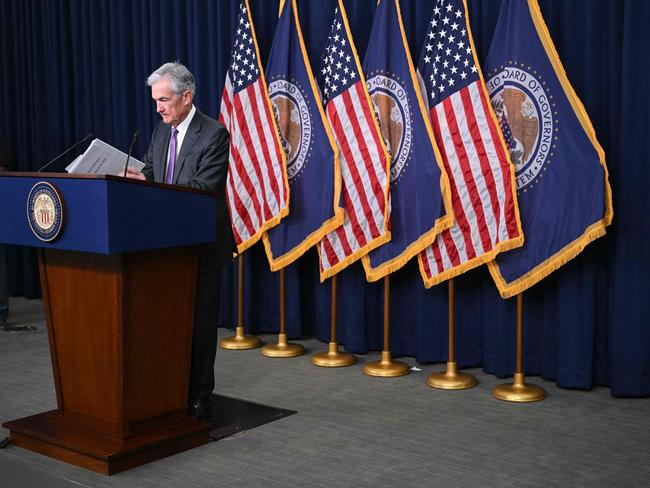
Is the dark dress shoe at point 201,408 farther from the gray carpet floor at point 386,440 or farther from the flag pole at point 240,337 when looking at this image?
the flag pole at point 240,337

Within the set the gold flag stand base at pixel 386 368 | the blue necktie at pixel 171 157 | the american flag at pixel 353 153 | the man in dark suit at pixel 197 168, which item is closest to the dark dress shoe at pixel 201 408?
the man in dark suit at pixel 197 168

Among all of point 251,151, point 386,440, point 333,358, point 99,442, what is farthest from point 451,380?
point 99,442

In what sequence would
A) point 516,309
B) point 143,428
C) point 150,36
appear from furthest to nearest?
point 150,36
point 516,309
point 143,428

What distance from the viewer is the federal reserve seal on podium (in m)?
3.10

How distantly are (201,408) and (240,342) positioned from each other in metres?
1.74

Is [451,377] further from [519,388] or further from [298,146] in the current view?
[298,146]

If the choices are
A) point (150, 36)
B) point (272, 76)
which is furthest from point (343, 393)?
point (150, 36)

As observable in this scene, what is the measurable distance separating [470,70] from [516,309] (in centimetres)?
130

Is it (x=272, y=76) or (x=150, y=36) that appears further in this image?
(x=150, y=36)

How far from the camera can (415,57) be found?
506cm

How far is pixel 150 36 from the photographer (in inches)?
259

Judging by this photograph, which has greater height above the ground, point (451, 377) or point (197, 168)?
point (197, 168)

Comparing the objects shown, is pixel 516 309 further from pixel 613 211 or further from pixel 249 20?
pixel 249 20

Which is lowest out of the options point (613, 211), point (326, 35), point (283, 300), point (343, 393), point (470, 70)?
point (343, 393)
